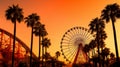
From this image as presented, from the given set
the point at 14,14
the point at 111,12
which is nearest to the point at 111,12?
the point at 111,12

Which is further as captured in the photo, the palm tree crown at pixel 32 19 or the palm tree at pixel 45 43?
the palm tree at pixel 45 43

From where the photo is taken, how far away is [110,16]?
69188 mm

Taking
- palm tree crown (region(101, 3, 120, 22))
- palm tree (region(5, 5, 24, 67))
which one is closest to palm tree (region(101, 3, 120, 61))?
palm tree crown (region(101, 3, 120, 22))

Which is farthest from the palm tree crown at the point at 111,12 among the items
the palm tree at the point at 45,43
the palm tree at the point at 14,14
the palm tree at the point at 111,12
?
the palm tree at the point at 45,43

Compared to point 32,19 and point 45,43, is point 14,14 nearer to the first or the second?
point 32,19

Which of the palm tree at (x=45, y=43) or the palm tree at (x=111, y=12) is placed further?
the palm tree at (x=45, y=43)

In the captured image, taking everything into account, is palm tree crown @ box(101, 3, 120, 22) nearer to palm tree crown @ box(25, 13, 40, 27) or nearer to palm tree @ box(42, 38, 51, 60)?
palm tree crown @ box(25, 13, 40, 27)

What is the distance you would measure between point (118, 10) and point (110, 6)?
2.48 m

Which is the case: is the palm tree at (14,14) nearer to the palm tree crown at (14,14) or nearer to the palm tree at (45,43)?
the palm tree crown at (14,14)

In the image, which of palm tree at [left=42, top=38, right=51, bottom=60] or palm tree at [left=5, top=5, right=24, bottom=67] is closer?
palm tree at [left=5, top=5, right=24, bottom=67]

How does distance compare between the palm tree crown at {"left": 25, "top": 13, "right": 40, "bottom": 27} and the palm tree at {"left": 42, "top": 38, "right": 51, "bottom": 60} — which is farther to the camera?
the palm tree at {"left": 42, "top": 38, "right": 51, "bottom": 60}

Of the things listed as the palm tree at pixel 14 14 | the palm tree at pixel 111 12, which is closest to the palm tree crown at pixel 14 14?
the palm tree at pixel 14 14

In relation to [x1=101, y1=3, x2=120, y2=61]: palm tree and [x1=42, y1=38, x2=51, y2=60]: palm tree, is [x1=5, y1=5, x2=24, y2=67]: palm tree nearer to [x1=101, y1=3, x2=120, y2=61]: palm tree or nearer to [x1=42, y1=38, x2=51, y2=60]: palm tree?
[x1=101, y1=3, x2=120, y2=61]: palm tree

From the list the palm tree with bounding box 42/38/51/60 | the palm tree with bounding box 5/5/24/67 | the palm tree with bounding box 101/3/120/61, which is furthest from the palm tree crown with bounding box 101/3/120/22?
the palm tree with bounding box 42/38/51/60
